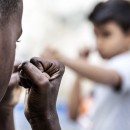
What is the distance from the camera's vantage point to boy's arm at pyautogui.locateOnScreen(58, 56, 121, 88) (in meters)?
2.18

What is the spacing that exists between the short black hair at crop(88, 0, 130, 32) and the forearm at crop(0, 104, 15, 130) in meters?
1.20

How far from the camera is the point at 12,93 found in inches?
52.5

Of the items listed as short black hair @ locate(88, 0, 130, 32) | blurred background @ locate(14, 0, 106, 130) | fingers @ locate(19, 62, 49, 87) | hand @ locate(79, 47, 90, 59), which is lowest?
blurred background @ locate(14, 0, 106, 130)

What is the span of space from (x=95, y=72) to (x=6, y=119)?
96 cm

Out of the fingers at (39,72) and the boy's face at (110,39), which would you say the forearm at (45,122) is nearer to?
the fingers at (39,72)

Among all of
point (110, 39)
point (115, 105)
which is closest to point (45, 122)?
point (115, 105)

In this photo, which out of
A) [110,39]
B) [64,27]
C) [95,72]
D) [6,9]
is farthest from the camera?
[64,27]

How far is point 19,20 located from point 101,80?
1202mm

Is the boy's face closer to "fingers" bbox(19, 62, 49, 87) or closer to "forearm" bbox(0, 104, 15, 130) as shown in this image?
"forearm" bbox(0, 104, 15, 130)

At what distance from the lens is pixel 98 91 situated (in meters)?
2.45

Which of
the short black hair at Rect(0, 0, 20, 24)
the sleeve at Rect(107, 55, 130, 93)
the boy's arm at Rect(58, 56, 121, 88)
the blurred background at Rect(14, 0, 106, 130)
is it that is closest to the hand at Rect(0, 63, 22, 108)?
the short black hair at Rect(0, 0, 20, 24)

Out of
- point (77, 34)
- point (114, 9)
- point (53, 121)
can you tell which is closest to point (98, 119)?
point (114, 9)

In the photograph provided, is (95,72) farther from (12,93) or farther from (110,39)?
(12,93)

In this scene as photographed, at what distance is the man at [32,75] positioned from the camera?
0.96 metres
